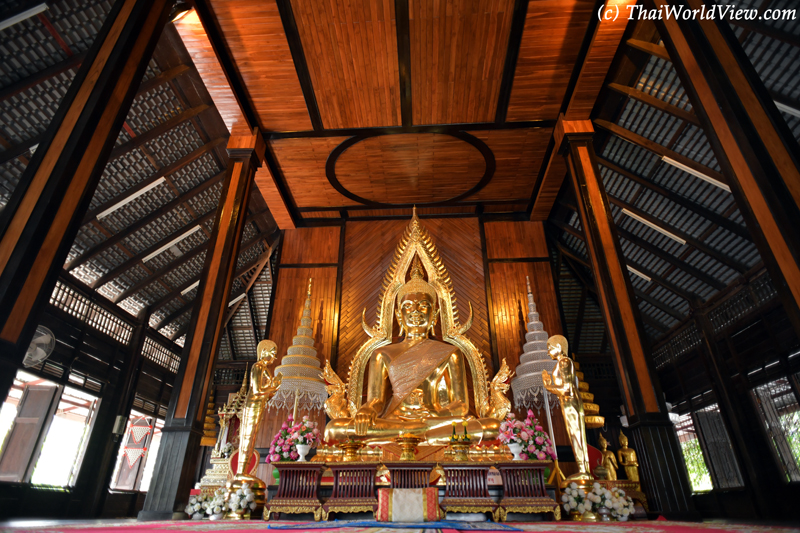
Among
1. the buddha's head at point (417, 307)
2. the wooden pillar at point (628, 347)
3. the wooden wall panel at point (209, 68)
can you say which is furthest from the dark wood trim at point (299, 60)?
the wooden pillar at point (628, 347)

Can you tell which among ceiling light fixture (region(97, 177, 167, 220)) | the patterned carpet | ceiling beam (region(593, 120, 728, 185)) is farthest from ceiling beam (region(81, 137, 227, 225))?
ceiling beam (region(593, 120, 728, 185))

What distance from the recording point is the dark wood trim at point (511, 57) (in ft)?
15.4

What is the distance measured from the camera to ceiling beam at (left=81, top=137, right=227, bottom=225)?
623 cm

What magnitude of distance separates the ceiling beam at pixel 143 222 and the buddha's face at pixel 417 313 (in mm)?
3418

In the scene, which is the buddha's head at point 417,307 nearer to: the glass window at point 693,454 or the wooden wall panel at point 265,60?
the wooden wall panel at point 265,60

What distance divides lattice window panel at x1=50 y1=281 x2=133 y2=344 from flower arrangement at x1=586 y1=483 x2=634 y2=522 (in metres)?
6.81

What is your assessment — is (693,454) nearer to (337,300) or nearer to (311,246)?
(337,300)

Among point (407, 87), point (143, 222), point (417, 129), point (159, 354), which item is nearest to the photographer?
point (407, 87)

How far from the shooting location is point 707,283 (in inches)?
266

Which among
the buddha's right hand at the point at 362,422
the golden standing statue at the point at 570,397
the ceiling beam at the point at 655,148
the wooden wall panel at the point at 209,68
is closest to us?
the golden standing statue at the point at 570,397

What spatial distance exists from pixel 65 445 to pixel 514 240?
7.76m

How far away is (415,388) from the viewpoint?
5.89m

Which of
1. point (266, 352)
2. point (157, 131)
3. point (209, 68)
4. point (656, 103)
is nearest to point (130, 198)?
point (157, 131)

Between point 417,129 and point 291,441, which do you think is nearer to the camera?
point 291,441
